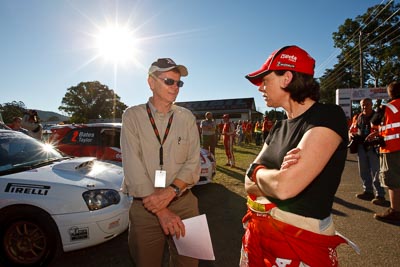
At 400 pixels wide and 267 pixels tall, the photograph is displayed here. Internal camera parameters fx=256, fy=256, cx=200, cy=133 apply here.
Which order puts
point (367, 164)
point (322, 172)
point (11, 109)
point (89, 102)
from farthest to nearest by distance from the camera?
point (89, 102) → point (11, 109) → point (367, 164) → point (322, 172)

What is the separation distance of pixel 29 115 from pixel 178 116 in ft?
29.4

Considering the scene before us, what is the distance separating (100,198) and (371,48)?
174 feet

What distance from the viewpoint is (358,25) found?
45.8 metres

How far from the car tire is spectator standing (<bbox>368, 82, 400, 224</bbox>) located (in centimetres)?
497

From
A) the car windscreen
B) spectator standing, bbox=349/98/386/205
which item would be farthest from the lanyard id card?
spectator standing, bbox=349/98/386/205

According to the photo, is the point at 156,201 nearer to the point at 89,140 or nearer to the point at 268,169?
the point at 268,169

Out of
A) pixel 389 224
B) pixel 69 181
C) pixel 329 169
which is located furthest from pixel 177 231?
pixel 389 224

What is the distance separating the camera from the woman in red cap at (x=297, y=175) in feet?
3.91

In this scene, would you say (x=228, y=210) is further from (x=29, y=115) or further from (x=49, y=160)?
(x=29, y=115)

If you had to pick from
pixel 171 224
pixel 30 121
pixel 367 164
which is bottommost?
pixel 367 164

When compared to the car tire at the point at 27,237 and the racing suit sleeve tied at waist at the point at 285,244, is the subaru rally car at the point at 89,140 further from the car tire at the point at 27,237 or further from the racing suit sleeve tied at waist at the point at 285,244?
the racing suit sleeve tied at waist at the point at 285,244

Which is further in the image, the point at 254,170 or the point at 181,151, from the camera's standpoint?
the point at 181,151

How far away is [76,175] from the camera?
11.2 feet

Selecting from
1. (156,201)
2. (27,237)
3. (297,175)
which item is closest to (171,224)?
(156,201)
